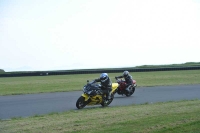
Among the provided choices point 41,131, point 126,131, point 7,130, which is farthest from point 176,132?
point 7,130

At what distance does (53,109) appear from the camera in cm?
1650

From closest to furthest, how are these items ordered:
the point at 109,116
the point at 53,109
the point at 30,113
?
the point at 109,116 → the point at 30,113 → the point at 53,109

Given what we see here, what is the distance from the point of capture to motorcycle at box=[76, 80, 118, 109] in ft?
54.6

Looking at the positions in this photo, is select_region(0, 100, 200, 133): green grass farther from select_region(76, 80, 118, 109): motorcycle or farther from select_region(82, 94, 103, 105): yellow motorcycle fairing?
select_region(82, 94, 103, 105): yellow motorcycle fairing

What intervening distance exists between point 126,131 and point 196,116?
2.78m

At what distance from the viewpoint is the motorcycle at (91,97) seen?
1666cm

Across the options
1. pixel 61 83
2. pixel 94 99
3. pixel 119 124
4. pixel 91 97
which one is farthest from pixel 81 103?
pixel 61 83

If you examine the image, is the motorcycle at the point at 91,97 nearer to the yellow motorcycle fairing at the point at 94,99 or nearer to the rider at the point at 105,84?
the yellow motorcycle fairing at the point at 94,99

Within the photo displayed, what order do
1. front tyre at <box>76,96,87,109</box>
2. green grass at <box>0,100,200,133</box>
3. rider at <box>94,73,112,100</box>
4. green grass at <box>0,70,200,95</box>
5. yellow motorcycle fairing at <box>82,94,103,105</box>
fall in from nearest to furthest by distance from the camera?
green grass at <box>0,100,200,133</box>
front tyre at <box>76,96,87,109</box>
yellow motorcycle fairing at <box>82,94,103,105</box>
rider at <box>94,73,112,100</box>
green grass at <box>0,70,200,95</box>

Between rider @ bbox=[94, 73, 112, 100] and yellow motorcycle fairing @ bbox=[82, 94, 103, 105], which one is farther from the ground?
rider @ bbox=[94, 73, 112, 100]

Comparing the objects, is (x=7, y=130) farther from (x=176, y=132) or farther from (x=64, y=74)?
(x=64, y=74)

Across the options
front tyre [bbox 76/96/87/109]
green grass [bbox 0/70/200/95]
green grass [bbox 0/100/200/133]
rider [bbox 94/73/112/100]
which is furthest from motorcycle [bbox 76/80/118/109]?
green grass [bbox 0/70/200/95]

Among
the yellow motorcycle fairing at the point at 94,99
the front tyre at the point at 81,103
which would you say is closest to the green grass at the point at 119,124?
the front tyre at the point at 81,103

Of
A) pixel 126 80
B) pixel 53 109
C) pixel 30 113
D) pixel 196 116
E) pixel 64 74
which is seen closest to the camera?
pixel 196 116
